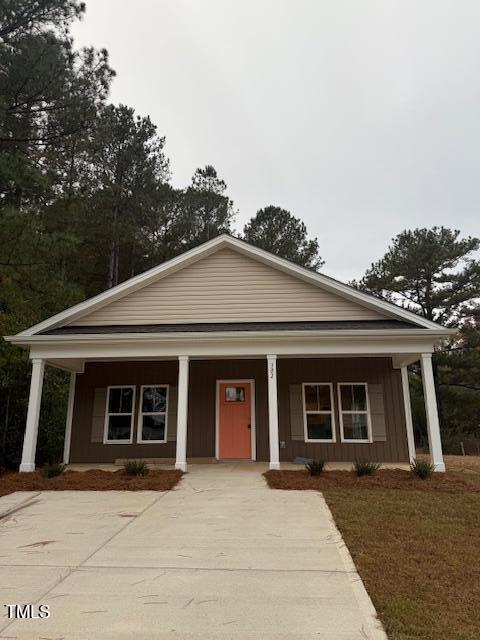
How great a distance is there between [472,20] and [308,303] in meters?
8.43

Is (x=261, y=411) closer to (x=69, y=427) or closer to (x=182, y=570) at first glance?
(x=69, y=427)

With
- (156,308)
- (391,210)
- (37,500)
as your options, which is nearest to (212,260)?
(156,308)

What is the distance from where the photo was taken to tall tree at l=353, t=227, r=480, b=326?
26.2 metres

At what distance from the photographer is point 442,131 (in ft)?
61.1

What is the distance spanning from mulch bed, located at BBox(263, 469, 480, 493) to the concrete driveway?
0.98 m

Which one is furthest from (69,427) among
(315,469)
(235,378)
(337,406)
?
(337,406)

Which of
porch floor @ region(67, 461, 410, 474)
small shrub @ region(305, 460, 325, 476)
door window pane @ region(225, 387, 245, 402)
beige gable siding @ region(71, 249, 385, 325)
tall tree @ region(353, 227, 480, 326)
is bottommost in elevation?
porch floor @ region(67, 461, 410, 474)

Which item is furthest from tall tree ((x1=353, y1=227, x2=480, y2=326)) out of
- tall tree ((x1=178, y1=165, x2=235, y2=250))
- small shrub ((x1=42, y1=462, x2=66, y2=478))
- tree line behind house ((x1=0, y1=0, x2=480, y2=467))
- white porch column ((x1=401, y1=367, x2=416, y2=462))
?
small shrub ((x1=42, y1=462, x2=66, y2=478))

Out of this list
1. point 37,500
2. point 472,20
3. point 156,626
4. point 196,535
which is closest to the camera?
point 156,626

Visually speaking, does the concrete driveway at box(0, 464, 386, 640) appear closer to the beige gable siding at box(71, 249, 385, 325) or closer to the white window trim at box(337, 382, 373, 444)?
the white window trim at box(337, 382, 373, 444)

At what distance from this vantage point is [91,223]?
21.3 metres

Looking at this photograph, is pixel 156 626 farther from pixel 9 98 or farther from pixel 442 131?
pixel 442 131

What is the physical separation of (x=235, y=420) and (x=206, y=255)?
15.3 ft

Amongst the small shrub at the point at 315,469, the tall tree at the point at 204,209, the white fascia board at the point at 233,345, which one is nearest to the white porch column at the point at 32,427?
the white fascia board at the point at 233,345
